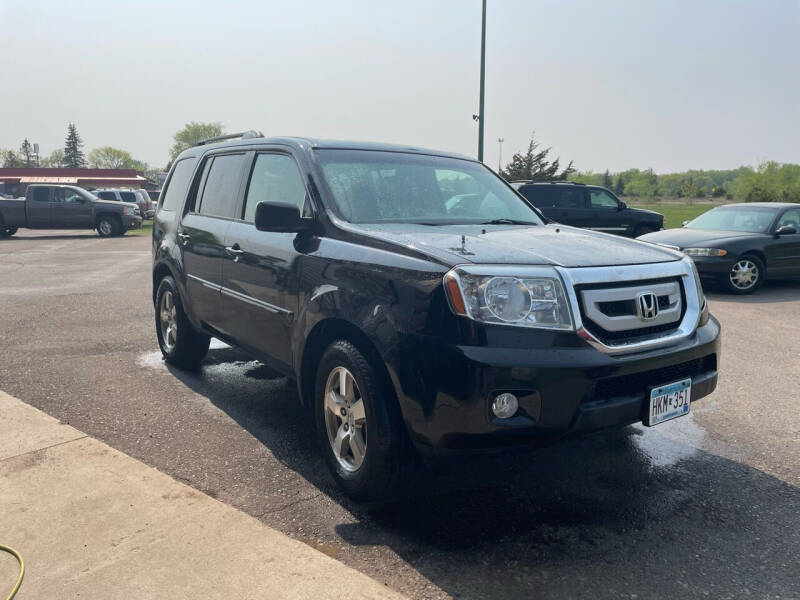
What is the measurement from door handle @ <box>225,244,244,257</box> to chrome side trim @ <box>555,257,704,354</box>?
7.53 ft

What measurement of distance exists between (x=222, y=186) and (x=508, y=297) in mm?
2932

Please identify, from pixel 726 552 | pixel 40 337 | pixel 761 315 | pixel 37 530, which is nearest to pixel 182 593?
pixel 37 530

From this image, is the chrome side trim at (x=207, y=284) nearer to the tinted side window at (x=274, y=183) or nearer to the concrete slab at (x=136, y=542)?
the tinted side window at (x=274, y=183)

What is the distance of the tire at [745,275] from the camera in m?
10.7

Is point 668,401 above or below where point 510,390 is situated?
below

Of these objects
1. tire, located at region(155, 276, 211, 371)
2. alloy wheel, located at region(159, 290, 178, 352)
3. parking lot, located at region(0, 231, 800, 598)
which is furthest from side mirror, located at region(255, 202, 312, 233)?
alloy wheel, located at region(159, 290, 178, 352)

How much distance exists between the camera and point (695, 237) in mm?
11172

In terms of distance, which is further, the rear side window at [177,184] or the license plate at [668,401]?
the rear side window at [177,184]

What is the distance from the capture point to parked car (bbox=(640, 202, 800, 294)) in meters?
10.7

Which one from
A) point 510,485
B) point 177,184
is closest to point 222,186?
point 177,184

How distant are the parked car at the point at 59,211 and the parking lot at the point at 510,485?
2012 cm

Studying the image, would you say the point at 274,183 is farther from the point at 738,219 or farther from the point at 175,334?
the point at 738,219

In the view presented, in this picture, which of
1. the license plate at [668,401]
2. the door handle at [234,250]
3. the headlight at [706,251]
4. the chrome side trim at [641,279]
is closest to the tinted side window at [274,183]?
the door handle at [234,250]

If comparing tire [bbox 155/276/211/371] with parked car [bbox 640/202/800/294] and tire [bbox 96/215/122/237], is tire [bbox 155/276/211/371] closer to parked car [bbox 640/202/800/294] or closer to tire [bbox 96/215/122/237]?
parked car [bbox 640/202/800/294]
